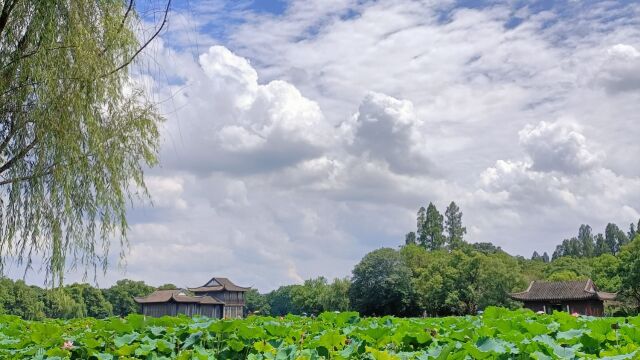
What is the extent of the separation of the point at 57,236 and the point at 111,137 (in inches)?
42.2

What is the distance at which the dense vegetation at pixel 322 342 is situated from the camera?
3.03 metres

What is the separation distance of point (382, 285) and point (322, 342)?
174 feet

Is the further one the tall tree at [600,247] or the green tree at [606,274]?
the tall tree at [600,247]

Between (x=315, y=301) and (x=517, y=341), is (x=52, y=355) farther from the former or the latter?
(x=315, y=301)

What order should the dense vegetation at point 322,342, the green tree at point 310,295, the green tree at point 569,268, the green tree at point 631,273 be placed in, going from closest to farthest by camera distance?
the dense vegetation at point 322,342 < the green tree at point 631,273 < the green tree at point 569,268 < the green tree at point 310,295

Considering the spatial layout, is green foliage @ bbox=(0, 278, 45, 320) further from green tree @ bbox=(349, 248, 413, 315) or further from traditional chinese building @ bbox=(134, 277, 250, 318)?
green tree @ bbox=(349, 248, 413, 315)

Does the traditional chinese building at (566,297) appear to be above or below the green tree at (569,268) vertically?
below

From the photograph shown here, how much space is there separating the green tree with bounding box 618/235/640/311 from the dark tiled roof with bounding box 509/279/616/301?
245 inches

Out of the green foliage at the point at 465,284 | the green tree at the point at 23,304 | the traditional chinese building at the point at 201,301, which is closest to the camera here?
the green foliage at the point at 465,284

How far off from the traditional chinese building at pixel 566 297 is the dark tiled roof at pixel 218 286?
40.6 metres

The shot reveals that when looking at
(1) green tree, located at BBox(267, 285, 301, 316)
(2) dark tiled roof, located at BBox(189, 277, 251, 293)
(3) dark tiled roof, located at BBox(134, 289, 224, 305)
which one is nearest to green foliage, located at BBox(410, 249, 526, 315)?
(3) dark tiled roof, located at BBox(134, 289, 224, 305)

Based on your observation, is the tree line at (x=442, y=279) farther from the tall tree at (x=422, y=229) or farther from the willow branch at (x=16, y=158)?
the willow branch at (x=16, y=158)

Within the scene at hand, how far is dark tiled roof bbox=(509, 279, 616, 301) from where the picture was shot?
1843 inches

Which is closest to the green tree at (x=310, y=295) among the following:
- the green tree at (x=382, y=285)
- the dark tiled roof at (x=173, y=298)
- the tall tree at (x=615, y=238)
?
the dark tiled roof at (x=173, y=298)
